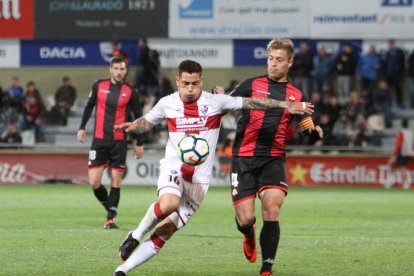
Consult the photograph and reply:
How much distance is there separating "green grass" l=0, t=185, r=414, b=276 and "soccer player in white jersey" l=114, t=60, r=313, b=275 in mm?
944

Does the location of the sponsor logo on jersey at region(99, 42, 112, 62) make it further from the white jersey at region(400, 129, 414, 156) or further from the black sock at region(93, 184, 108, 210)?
the black sock at region(93, 184, 108, 210)

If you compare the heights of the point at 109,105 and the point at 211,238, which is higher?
the point at 109,105

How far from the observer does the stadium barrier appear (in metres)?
28.1

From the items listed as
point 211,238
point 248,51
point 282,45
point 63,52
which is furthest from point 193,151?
point 63,52

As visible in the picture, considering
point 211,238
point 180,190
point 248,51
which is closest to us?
point 180,190

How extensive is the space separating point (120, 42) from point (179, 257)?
19860 millimetres

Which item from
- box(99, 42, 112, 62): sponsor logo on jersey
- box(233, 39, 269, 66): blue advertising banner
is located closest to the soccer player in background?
box(233, 39, 269, 66): blue advertising banner

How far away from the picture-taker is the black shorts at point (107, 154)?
15.7m

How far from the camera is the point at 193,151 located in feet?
30.8

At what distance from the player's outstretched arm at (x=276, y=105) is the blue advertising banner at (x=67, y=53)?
846 inches

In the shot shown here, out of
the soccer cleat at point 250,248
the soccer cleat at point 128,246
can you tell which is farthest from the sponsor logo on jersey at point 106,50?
the soccer cleat at point 128,246

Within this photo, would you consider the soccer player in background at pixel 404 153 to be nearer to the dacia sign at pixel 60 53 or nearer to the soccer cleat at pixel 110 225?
the dacia sign at pixel 60 53

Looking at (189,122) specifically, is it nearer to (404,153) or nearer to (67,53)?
(404,153)

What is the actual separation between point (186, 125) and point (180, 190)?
0.61m
